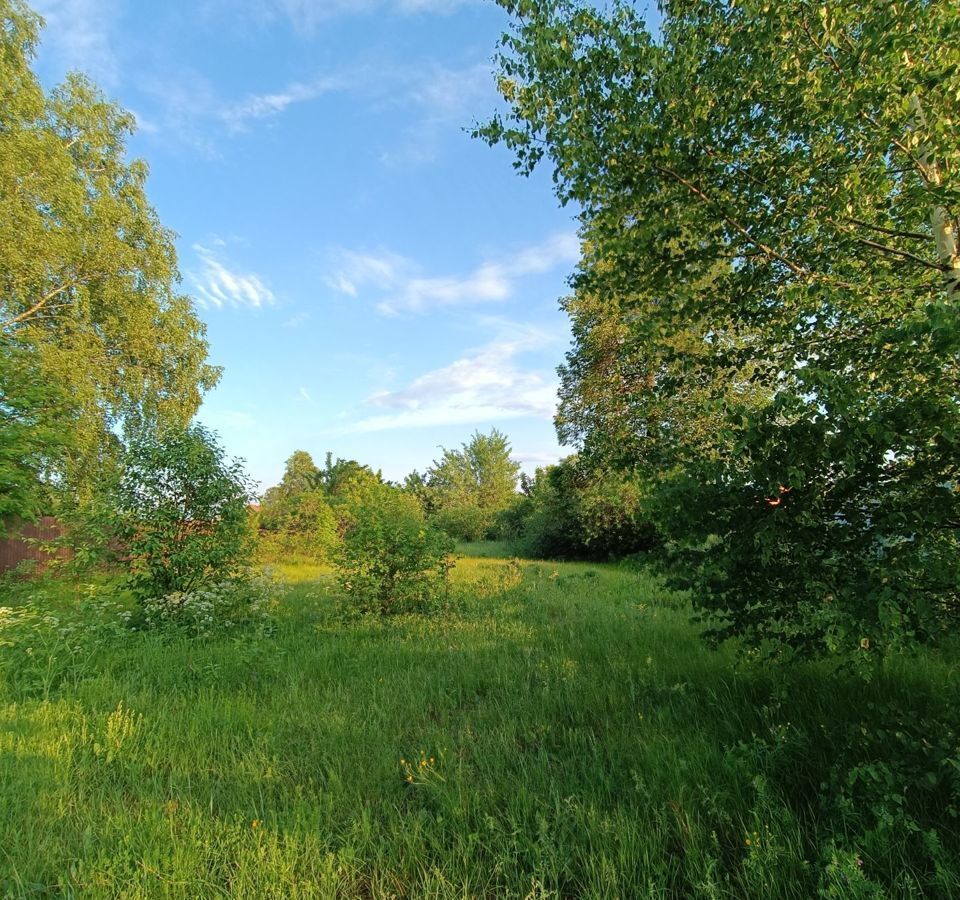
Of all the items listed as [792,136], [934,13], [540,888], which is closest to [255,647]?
[540,888]

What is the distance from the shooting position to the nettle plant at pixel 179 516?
7.20 metres

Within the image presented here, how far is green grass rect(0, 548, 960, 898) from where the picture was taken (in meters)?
2.16

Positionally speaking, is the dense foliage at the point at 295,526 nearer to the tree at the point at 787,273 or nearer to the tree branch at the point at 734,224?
the tree at the point at 787,273

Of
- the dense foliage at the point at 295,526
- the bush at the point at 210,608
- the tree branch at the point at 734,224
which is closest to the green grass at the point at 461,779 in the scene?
the bush at the point at 210,608

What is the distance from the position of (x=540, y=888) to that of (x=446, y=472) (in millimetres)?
56985

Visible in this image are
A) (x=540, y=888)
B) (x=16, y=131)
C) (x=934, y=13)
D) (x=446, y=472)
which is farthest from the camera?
(x=446, y=472)

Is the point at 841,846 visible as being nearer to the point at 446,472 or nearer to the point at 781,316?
the point at 781,316

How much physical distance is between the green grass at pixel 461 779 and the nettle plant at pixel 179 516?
1.99 metres

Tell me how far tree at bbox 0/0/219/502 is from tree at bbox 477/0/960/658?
1351cm

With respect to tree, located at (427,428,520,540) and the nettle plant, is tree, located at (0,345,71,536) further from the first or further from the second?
tree, located at (427,428,520,540)

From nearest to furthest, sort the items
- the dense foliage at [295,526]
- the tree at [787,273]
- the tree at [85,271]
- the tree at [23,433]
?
the tree at [787,273] → the tree at [23,433] → the tree at [85,271] → the dense foliage at [295,526]

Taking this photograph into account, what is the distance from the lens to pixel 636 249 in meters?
3.83

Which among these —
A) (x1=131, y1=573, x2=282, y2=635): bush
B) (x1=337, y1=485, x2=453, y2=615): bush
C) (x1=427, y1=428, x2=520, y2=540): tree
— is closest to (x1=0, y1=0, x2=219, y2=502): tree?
(x1=131, y1=573, x2=282, y2=635): bush

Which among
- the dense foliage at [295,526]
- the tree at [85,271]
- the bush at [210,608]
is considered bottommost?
the bush at [210,608]
